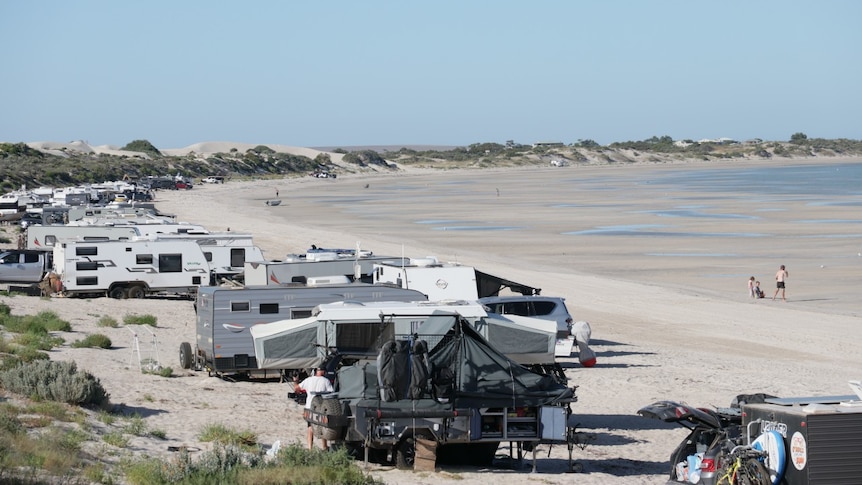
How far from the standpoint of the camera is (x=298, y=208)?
274ft

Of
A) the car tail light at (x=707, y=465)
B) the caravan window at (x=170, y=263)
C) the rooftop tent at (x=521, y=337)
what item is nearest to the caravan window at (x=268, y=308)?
the rooftop tent at (x=521, y=337)

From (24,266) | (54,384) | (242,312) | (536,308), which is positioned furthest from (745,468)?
(24,266)

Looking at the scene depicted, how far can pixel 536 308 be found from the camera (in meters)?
22.9

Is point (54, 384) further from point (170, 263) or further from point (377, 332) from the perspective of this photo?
point (170, 263)

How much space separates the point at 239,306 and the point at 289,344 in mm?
3872

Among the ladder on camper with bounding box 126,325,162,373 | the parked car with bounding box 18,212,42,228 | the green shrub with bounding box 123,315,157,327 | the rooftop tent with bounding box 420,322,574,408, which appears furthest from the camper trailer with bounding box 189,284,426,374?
the parked car with bounding box 18,212,42,228

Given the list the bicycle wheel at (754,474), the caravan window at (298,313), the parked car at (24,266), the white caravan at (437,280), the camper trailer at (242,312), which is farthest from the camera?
the parked car at (24,266)

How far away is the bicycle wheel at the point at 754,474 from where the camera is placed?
10344 millimetres

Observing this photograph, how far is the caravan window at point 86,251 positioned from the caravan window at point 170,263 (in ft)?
5.84

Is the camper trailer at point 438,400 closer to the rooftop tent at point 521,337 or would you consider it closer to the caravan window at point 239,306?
the rooftop tent at point 521,337

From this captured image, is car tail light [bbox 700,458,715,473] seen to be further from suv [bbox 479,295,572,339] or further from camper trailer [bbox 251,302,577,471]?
suv [bbox 479,295,572,339]

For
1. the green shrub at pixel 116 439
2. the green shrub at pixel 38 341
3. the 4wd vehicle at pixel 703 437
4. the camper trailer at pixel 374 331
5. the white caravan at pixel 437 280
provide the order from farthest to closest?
the white caravan at pixel 437 280
the green shrub at pixel 38 341
the camper trailer at pixel 374 331
the green shrub at pixel 116 439
the 4wd vehicle at pixel 703 437

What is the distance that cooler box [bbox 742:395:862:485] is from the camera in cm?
1014

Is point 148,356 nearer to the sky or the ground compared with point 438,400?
nearer to the ground
